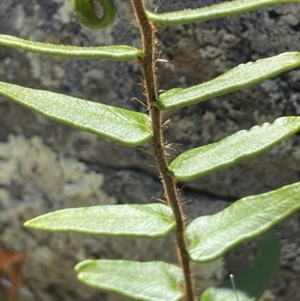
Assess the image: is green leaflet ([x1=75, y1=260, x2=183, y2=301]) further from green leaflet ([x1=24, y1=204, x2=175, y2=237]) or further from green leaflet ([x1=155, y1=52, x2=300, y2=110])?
green leaflet ([x1=155, y1=52, x2=300, y2=110])

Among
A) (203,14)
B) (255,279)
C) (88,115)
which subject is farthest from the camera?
(255,279)

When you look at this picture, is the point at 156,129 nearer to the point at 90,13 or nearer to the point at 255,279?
the point at 90,13

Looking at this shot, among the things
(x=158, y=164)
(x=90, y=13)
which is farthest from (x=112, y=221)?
(x=90, y=13)

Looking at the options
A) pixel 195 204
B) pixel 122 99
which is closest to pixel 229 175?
pixel 195 204

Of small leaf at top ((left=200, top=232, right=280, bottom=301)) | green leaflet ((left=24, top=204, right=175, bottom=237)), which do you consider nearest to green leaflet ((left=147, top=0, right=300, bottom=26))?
green leaflet ((left=24, top=204, right=175, bottom=237))

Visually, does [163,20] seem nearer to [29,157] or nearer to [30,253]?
[29,157]

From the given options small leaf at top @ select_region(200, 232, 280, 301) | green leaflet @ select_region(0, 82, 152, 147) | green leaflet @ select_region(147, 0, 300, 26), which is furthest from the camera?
small leaf at top @ select_region(200, 232, 280, 301)
